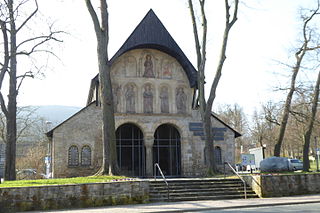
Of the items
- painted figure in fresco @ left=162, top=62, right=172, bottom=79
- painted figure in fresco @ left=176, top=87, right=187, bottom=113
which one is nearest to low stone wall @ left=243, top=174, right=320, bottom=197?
painted figure in fresco @ left=176, top=87, right=187, bottom=113

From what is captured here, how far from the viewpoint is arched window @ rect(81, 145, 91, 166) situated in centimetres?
2389

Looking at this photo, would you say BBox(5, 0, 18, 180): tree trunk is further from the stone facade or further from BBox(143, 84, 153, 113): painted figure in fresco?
BBox(143, 84, 153, 113): painted figure in fresco

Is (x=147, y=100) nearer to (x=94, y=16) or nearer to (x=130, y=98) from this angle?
(x=130, y=98)

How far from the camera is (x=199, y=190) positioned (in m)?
16.3

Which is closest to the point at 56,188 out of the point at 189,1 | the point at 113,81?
the point at 113,81

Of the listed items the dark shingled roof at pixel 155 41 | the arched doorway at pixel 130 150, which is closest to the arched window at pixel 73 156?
the arched doorway at pixel 130 150

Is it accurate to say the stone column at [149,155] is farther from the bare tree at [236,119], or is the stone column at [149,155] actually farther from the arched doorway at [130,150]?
the bare tree at [236,119]

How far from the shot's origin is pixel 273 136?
153 feet

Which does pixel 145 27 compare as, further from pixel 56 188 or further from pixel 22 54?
pixel 56 188

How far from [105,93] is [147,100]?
8.10 metres

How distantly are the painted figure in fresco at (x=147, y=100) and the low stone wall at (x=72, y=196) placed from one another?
11.3 metres

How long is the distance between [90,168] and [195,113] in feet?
28.9

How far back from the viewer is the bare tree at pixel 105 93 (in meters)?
17.8

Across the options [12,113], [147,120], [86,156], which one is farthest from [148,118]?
[12,113]
